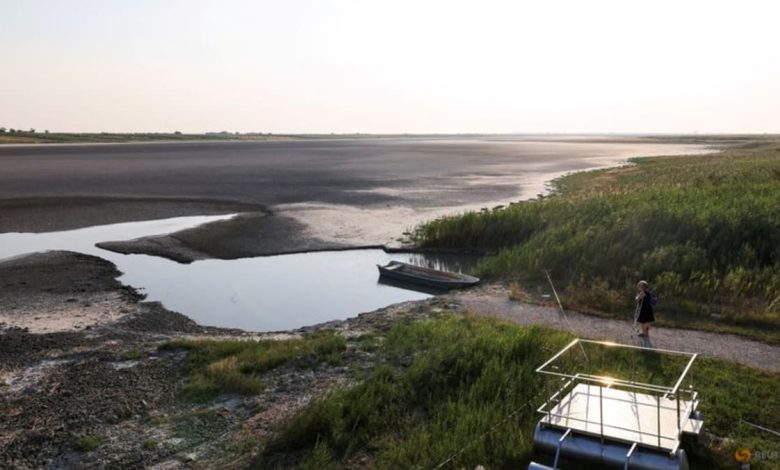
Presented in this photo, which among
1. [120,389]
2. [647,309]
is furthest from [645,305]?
[120,389]

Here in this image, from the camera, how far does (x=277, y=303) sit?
23875mm

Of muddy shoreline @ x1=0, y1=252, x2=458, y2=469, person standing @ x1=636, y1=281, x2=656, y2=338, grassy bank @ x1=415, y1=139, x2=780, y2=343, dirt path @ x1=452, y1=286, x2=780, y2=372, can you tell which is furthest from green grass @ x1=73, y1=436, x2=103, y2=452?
grassy bank @ x1=415, y1=139, x2=780, y2=343

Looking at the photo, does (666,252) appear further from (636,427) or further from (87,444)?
(87,444)

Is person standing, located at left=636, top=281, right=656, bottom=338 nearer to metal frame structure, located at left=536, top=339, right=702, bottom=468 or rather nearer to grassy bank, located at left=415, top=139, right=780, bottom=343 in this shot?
grassy bank, located at left=415, top=139, right=780, bottom=343

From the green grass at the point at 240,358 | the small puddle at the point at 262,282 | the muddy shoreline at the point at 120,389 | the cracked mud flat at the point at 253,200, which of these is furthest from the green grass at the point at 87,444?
the cracked mud flat at the point at 253,200

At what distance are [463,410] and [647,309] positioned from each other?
22.5ft

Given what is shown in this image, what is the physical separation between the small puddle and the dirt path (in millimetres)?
4600

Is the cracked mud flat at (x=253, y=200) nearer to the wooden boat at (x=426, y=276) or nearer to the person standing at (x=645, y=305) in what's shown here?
the wooden boat at (x=426, y=276)

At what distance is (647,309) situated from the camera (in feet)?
52.6

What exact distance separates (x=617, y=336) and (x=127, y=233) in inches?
1199

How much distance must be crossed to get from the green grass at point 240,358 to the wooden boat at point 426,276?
7517mm

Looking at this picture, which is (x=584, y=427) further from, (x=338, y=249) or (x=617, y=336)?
(x=338, y=249)

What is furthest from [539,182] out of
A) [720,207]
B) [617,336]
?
[617,336]

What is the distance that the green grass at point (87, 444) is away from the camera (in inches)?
455
